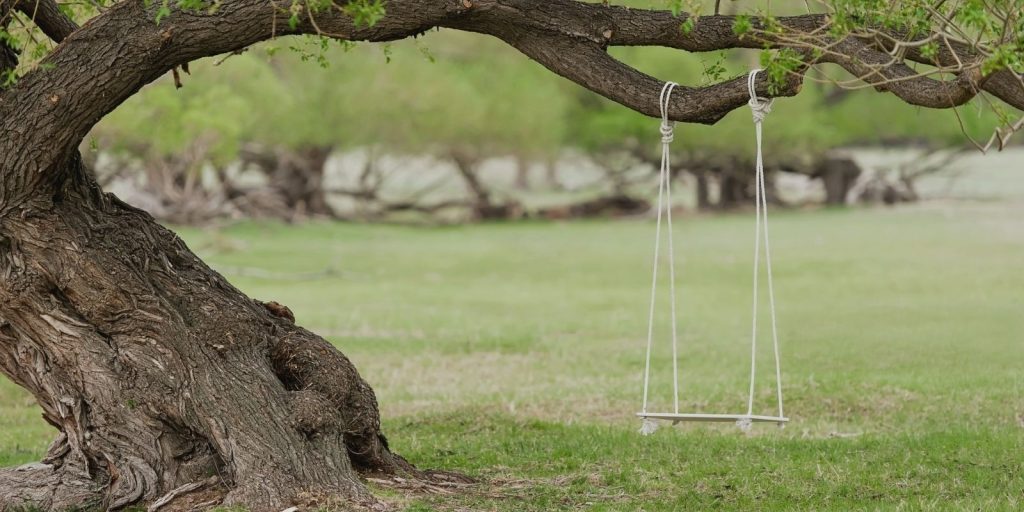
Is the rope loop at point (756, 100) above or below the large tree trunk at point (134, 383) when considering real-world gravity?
above

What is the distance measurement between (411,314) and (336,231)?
17550 millimetres

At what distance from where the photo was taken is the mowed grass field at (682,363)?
26.6 feet

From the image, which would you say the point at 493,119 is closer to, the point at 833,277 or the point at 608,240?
the point at 608,240

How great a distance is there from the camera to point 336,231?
36.8 m

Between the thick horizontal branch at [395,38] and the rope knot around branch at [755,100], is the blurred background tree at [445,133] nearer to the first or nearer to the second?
the thick horizontal branch at [395,38]

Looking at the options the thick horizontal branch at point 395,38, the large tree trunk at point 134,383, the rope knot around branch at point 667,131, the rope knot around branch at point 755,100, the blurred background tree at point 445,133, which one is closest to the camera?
the thick horizontal branch at point 395,38

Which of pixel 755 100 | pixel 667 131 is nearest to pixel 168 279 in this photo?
pixel 667 131

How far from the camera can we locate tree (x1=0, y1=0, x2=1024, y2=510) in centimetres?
670

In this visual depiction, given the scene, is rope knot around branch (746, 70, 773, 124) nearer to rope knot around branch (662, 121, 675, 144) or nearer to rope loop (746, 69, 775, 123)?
rope loop (746, 69, 775, 123)

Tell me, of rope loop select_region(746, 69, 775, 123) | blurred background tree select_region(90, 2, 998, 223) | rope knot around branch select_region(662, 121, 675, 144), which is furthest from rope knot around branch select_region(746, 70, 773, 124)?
blurred background tree select_region(90, 2, 998, 223)

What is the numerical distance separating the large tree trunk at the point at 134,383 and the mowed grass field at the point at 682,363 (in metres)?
0.72

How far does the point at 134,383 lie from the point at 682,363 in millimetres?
8741

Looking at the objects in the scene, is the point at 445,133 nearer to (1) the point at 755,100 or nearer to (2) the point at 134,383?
(2) the point at 134,383

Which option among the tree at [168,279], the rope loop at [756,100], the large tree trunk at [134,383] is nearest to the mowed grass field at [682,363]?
the large tree trunk at [134,383]
